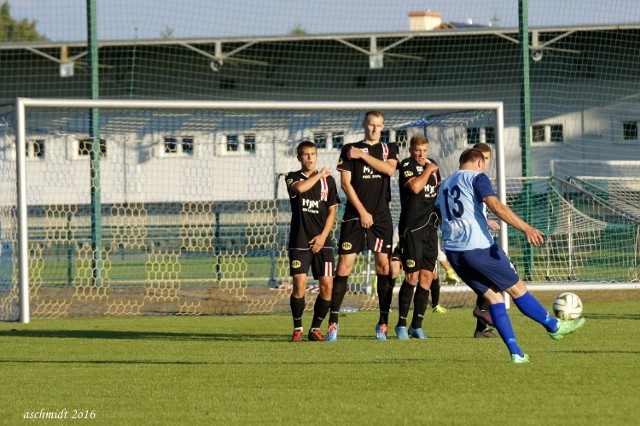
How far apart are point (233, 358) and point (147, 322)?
4378 millimetres

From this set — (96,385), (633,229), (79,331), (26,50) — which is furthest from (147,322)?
(26,50)

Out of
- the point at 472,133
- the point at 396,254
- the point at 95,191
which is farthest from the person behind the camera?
the point at 472,133

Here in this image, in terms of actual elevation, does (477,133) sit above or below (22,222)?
above

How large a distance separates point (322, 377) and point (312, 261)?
9.93 ft

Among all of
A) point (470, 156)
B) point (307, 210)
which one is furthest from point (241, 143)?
point (470, 156)

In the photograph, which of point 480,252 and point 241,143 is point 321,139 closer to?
point 241,143

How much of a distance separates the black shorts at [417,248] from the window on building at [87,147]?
23.4ft

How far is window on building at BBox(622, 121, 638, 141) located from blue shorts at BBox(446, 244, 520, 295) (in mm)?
24426

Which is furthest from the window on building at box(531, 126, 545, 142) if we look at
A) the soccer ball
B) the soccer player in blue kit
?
the soccer player in blue kit

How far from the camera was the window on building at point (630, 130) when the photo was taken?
1230 inches

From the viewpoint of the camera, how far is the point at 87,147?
1672 cm

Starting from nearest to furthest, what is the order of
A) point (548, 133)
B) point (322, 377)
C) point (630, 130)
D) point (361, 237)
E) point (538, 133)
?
point (322, 377) < point (361, 237) < point (630, 130) < point (538, 133) < point (548, 133)

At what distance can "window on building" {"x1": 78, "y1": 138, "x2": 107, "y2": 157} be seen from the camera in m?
16.3

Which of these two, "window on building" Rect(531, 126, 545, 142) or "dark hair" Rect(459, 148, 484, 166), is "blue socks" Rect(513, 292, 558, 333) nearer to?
"dark hair" Rect(459, 148, 484, 166)
